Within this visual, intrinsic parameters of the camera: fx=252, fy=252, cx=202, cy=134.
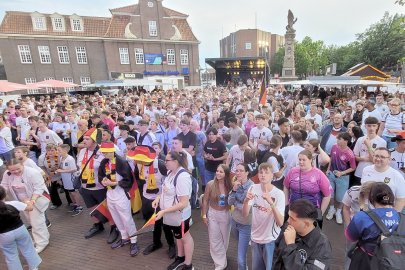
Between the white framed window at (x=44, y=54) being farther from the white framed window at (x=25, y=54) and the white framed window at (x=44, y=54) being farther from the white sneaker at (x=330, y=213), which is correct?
the white sneaker at (x=330, y=213)

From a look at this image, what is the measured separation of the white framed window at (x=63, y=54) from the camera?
31609mm

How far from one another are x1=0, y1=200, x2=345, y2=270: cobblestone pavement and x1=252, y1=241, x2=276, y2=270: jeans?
87cm

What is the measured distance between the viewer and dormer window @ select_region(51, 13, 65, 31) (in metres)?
31.1

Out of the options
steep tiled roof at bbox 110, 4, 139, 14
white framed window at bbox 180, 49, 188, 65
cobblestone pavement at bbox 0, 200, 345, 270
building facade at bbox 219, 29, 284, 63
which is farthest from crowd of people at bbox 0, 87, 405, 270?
building facade at bbox 219, 29, 284, 63

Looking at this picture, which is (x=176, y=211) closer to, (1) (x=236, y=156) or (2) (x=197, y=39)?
(1) (x=236, y=156)

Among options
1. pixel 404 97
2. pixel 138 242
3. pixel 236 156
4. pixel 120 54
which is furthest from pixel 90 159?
pixel 120 54

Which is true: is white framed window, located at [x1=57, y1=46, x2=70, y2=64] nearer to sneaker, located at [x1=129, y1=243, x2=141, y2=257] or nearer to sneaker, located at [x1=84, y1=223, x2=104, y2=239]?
sneaker, located at [x1=84, y1=223, x2=104, y2=239]

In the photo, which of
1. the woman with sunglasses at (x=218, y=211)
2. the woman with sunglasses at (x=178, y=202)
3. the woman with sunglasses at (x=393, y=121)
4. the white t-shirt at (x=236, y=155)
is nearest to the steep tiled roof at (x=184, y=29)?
the woman with sunglasses at (x=393, y=121)

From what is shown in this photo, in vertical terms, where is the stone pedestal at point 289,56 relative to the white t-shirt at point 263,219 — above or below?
above

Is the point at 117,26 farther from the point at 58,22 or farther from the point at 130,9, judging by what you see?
the point at 58,22

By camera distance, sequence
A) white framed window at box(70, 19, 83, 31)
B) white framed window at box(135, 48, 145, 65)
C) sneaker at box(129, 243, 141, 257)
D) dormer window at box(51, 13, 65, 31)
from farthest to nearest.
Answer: white framed window at box(135, 48, 145, 65)
white framed window at box(70, 19, 83, 31)
dormer window at box(51, 13, 65, 31)
sneaker at box(129, 243, 141, 257)

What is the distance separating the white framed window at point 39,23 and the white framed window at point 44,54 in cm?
222

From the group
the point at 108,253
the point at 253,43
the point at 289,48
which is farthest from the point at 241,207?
the point at 253,43

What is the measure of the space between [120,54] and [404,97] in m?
31.8
